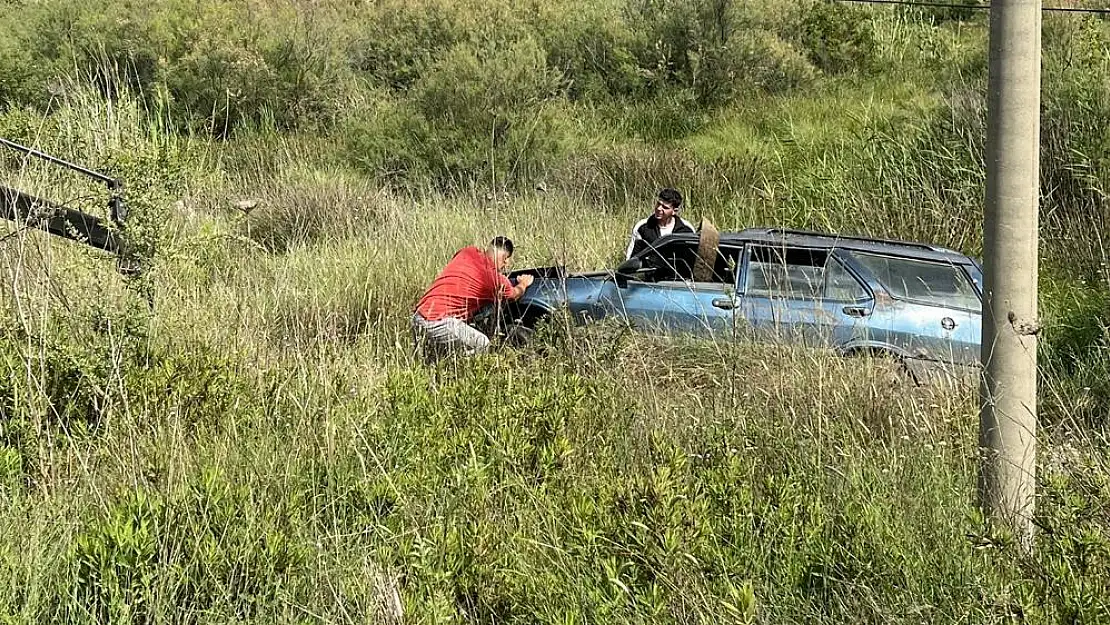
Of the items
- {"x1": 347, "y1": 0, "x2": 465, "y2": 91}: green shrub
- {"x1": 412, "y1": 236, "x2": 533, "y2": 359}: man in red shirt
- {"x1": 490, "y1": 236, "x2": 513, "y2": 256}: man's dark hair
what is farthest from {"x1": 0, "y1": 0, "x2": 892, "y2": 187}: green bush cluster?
{"x1": 412, "y1": 236, "x2": 533, "y2": 359}: man in red shirt

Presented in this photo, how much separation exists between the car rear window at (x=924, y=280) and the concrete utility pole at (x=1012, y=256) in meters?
4.20

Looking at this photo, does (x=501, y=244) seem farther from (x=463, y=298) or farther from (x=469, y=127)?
(x=469, y=127)

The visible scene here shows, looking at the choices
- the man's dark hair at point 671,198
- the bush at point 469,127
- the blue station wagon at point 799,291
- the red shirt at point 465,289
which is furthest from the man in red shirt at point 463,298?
the bush at point 469,127

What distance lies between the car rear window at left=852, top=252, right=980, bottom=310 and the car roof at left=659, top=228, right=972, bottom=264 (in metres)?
0.07

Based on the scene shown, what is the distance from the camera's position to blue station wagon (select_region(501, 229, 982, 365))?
7.68m

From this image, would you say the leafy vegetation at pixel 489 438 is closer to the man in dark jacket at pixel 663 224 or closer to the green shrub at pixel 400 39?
the man in dark jacket at pixel 663 224

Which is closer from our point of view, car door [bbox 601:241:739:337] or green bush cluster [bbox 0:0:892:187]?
car door [bbox 601:241:739:337]

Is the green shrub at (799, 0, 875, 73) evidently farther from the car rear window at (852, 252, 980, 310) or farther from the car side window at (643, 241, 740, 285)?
the car rear window at (852, 252, 980, 310)

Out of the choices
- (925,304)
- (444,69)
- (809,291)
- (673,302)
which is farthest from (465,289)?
(444,69)

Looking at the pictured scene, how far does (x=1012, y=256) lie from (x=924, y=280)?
15.1 ft

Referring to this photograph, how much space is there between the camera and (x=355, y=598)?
3912 mm

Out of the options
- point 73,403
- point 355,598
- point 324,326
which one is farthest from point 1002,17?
point 324,326

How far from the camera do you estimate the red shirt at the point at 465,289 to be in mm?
8695

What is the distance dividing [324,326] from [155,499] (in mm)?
3874
